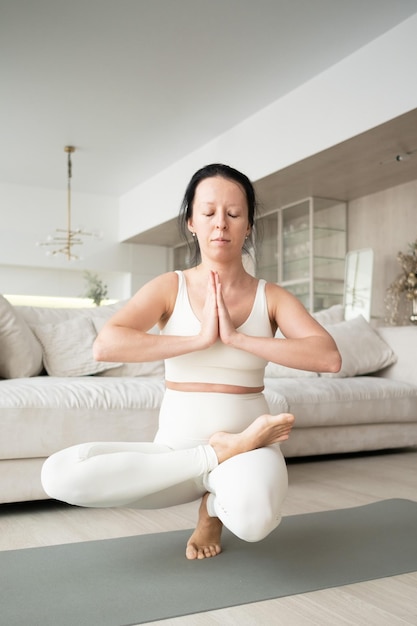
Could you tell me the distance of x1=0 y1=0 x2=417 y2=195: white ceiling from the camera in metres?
4.41

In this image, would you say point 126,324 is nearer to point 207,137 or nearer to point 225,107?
point 225,107

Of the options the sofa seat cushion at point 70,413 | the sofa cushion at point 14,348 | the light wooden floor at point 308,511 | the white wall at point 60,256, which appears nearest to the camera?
the light wooden floor at point 308,511

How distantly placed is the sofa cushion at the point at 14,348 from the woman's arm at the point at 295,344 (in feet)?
5.91

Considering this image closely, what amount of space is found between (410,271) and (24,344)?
368 cm

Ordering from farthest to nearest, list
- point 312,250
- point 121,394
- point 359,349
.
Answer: point 312,250 → point 359,349 → point 121,394

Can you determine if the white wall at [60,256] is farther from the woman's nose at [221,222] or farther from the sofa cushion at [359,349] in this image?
the woman's nose at [221,222]

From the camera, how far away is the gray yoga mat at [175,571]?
136 centimetres

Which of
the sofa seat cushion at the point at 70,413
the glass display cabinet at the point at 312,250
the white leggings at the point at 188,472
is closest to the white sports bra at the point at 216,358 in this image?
the white leggings at the point at 188,472

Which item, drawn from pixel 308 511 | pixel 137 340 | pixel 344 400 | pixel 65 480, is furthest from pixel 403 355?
pixel 65 480

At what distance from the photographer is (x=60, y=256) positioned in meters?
8.89

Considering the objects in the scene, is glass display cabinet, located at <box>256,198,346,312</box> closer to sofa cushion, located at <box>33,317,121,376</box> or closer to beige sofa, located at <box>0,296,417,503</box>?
beige sofa, located at <box>0,296,417,503</box>

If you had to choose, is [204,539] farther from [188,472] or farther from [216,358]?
[216,358]

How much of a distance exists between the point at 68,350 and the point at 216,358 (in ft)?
5.89

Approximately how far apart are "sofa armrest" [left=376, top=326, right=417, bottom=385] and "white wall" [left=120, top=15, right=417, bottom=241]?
151 cm
